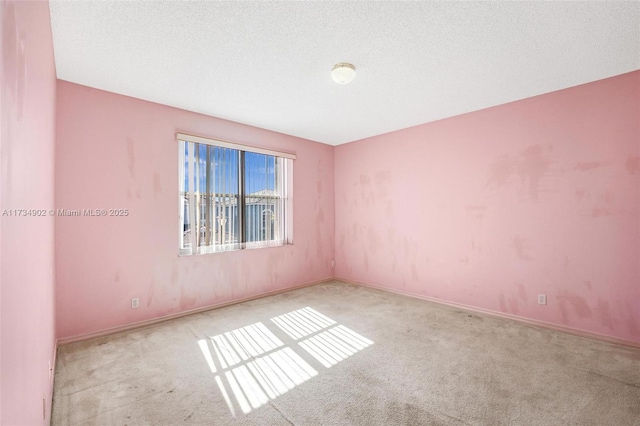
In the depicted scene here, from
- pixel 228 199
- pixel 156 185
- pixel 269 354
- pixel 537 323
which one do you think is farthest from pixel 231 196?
pixel 537 323

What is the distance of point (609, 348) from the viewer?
2.73 meters

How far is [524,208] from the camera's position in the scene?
343 centimetres

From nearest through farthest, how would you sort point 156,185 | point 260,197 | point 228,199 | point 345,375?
point 345,375 → point 156,185 → point 228,199 → point 260,197

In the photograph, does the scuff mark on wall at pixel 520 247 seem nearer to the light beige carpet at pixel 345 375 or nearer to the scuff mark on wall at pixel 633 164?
the light beige carpet at pixel 345 375

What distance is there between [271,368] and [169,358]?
966mm

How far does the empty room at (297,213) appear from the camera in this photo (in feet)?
6.11

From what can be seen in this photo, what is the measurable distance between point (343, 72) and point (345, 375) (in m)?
2.64

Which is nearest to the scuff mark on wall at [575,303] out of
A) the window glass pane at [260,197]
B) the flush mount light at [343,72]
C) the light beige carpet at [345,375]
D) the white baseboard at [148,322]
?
the light beige carpet at [345,375]

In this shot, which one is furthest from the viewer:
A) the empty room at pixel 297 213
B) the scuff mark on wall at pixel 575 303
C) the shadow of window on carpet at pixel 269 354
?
the scuff mark on wall at pixel 575 303

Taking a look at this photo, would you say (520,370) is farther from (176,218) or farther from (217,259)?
(176,218)

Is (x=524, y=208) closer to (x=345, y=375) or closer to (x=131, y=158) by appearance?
(x=345, y=375)

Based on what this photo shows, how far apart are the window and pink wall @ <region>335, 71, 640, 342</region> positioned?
167cm

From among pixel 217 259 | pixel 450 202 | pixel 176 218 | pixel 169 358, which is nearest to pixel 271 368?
pixel 169 358

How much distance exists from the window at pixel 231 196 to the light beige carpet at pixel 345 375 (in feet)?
3.73
